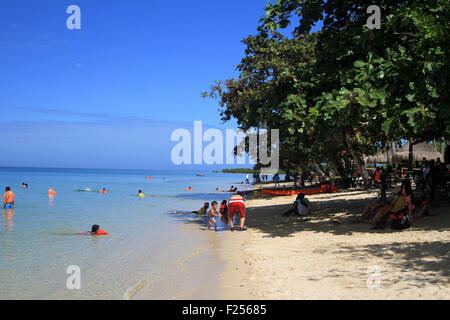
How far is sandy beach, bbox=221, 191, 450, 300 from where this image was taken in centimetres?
558

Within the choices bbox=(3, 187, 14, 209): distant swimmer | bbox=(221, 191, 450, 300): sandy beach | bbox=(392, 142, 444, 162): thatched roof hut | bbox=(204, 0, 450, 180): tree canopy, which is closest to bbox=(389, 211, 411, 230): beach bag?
bbox=(221, 191, 450, 300): sandy beach

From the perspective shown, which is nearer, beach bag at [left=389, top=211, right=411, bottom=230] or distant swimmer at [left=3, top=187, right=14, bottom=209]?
beach bag at [left=389, top=211, right=411, bottom=230]

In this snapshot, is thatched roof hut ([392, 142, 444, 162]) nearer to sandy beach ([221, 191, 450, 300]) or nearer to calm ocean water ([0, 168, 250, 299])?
sandy beach ([221, 191, 450, 300])

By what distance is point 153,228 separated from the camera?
1501cm

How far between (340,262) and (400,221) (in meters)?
3.40

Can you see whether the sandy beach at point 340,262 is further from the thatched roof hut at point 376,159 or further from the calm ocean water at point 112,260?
the thatched roof hut at point 376,159

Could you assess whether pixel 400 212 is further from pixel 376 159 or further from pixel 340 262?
pixel 376 159

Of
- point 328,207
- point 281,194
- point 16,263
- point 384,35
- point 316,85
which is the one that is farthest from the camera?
point 281,194

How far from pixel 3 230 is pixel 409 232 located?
13860 mm

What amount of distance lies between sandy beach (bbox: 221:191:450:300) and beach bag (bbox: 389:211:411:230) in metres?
0.21

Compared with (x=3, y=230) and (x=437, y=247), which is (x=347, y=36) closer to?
(x=437, y=247)

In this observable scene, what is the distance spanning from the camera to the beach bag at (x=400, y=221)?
31.6ft

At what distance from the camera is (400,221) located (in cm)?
967
